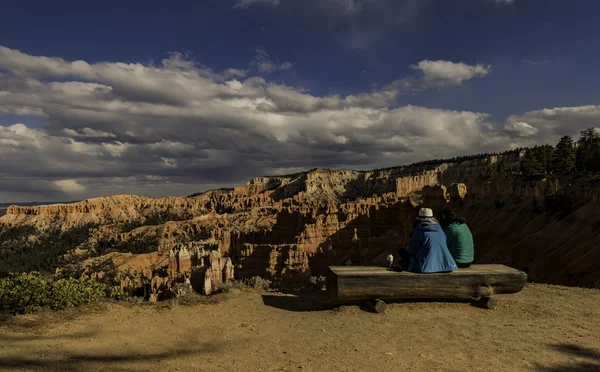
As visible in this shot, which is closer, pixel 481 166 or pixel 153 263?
pixel 153 263

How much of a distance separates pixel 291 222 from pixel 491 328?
68204 mm

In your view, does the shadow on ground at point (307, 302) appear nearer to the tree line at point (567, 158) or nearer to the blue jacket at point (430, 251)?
the blue jacket at point (430, 251)

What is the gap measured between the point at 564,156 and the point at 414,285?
246 feet

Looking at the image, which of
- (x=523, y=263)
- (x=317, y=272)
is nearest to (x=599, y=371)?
(x=523, y=263)

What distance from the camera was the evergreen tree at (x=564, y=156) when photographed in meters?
64.3

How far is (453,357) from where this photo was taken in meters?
5.92

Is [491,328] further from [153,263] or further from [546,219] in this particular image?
[153,263]

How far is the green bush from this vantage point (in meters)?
8.10

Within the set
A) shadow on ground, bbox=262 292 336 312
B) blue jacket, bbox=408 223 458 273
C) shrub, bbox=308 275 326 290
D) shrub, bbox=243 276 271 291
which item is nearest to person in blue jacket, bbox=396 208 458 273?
blue jacket, bbox=408 223 458 273

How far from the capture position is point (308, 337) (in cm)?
691

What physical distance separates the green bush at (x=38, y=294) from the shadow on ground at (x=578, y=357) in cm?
1014

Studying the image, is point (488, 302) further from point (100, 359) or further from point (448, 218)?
point (100, 359)

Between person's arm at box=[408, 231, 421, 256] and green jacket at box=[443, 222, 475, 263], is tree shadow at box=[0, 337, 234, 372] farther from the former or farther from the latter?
green jacket at box=[443, 222, 475, 263]

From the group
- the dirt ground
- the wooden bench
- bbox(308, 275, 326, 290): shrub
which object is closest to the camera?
the dirt ground
